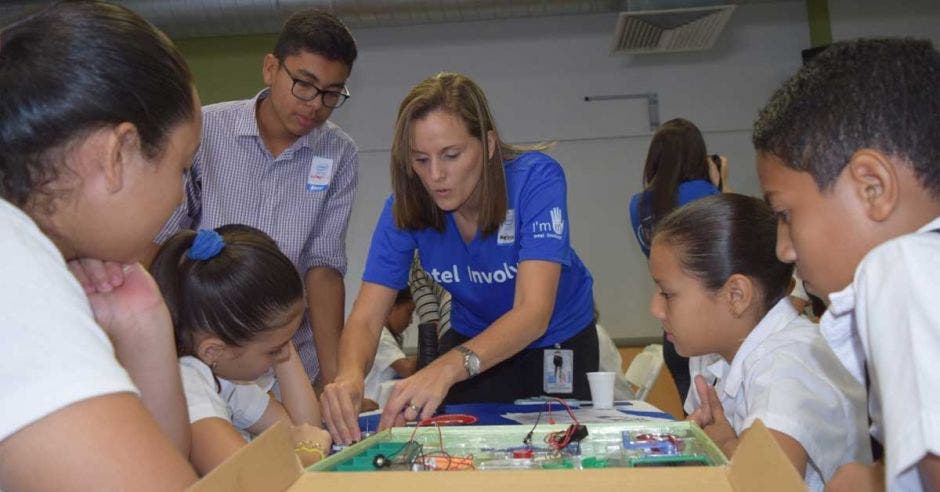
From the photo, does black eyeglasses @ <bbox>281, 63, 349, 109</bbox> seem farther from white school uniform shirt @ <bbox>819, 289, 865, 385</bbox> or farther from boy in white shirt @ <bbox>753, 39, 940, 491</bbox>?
white school uniform shirt @ <bbox>819, 289, 865, 385</bbox>

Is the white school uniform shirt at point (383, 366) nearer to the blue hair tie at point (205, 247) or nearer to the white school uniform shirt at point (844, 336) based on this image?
the blue hair tie at point (205, 247)

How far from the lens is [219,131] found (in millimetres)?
2465

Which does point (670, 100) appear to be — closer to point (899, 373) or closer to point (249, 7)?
point (249, 7)

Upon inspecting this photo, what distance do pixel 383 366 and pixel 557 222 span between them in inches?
65.8

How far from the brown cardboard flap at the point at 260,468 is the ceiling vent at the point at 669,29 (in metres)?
5.00

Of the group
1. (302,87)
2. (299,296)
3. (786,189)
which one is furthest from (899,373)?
(302,87)

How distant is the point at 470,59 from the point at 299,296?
16.2 ft

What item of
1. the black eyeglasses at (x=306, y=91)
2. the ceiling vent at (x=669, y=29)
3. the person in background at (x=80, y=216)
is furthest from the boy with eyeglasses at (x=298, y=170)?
the ceiling vent at (x=669, y=29)

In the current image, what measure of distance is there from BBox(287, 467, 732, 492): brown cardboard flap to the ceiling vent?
4.99 metres

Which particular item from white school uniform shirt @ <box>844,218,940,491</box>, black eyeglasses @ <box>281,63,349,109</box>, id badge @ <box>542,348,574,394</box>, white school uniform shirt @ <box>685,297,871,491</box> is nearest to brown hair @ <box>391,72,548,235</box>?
black eyeglasses @ <box>281,63,349,109</box>

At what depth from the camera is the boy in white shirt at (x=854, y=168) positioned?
95cm

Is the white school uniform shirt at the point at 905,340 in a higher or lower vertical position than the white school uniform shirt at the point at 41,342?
lower

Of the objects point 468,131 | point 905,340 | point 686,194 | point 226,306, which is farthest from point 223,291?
point 686,194

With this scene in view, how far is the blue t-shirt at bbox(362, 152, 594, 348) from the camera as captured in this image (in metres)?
2.23
